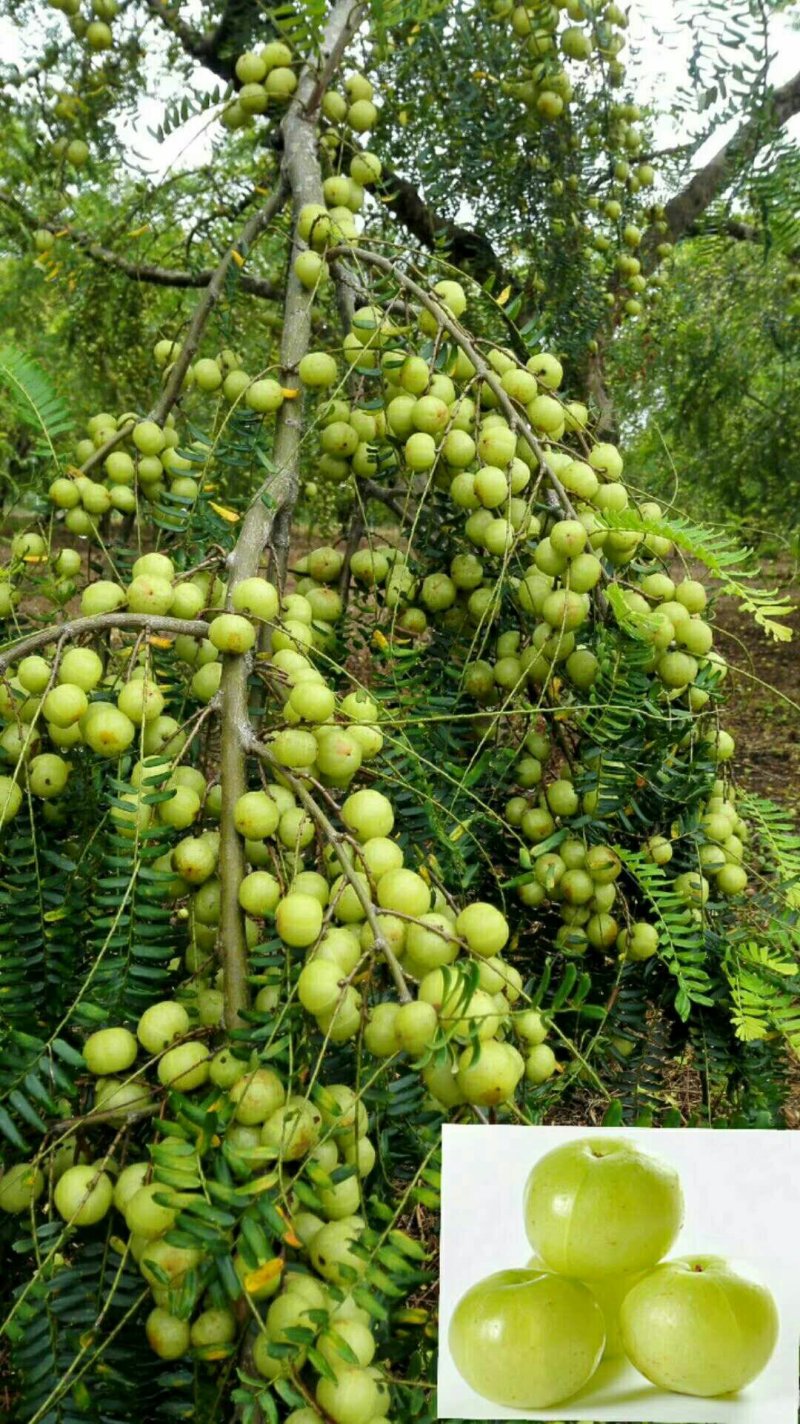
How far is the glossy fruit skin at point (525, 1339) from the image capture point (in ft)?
2.58

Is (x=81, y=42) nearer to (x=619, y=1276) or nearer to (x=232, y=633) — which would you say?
(x=232, y=633)

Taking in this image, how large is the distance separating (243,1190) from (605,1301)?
0.33 meters

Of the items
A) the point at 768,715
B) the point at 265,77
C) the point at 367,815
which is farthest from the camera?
the point at 768,715

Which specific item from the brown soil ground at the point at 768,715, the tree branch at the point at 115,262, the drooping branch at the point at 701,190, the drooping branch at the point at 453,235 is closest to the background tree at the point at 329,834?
the tree branch at the point at 115,262

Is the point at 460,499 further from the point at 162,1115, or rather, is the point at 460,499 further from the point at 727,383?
the point at 727,383

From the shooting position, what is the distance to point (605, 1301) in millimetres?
836

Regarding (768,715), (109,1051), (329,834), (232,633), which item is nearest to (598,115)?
(232,633)

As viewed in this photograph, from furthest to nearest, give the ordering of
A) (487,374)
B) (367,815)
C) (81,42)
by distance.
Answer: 1. (81,42)
2. (487,374)
3. (367,815)

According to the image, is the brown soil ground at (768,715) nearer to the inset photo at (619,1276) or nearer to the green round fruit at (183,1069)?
the inset photo at (619,1276)

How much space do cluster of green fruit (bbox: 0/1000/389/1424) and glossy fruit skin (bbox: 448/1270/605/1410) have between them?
0.09 metres

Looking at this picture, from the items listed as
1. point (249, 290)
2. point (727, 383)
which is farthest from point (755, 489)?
point (249, 290)

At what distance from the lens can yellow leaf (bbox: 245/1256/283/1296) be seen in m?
0.69

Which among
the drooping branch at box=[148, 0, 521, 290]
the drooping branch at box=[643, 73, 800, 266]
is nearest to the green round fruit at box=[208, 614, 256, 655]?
the drooping branch at box=[148, 0, 521, 290]

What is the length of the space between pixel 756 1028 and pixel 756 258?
3.54 m
